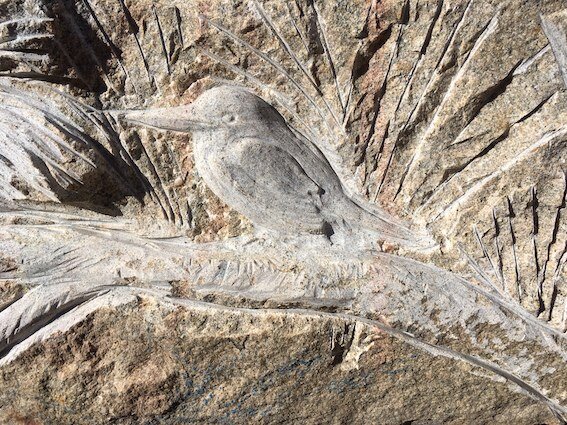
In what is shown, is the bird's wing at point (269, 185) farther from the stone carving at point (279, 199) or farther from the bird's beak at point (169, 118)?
the bird's beak at point (169, 118)

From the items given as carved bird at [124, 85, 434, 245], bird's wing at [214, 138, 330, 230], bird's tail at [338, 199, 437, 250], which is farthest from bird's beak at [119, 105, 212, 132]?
bird's tail at [338, 199, 437, 250]

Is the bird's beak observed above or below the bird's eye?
above

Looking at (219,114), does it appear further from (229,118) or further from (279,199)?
(279,199)

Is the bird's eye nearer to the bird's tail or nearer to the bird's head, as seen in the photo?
the bird's head

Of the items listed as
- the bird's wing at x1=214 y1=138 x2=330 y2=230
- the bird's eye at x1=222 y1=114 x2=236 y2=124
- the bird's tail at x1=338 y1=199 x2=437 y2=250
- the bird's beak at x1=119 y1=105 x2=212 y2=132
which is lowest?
the bird's tail at x1=338 y1=199 x2=437 y2=250

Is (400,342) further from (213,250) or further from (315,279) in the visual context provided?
(213,250)

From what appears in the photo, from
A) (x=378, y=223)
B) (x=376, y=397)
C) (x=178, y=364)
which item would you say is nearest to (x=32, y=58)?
(x=178, y=364)

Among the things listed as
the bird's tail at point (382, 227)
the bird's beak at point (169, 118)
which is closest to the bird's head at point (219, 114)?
the bird's beak at point (169, 118)

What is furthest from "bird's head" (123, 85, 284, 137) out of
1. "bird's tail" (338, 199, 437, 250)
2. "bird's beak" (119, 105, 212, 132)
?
"bird's tail" (338, 199, 437, 250)
